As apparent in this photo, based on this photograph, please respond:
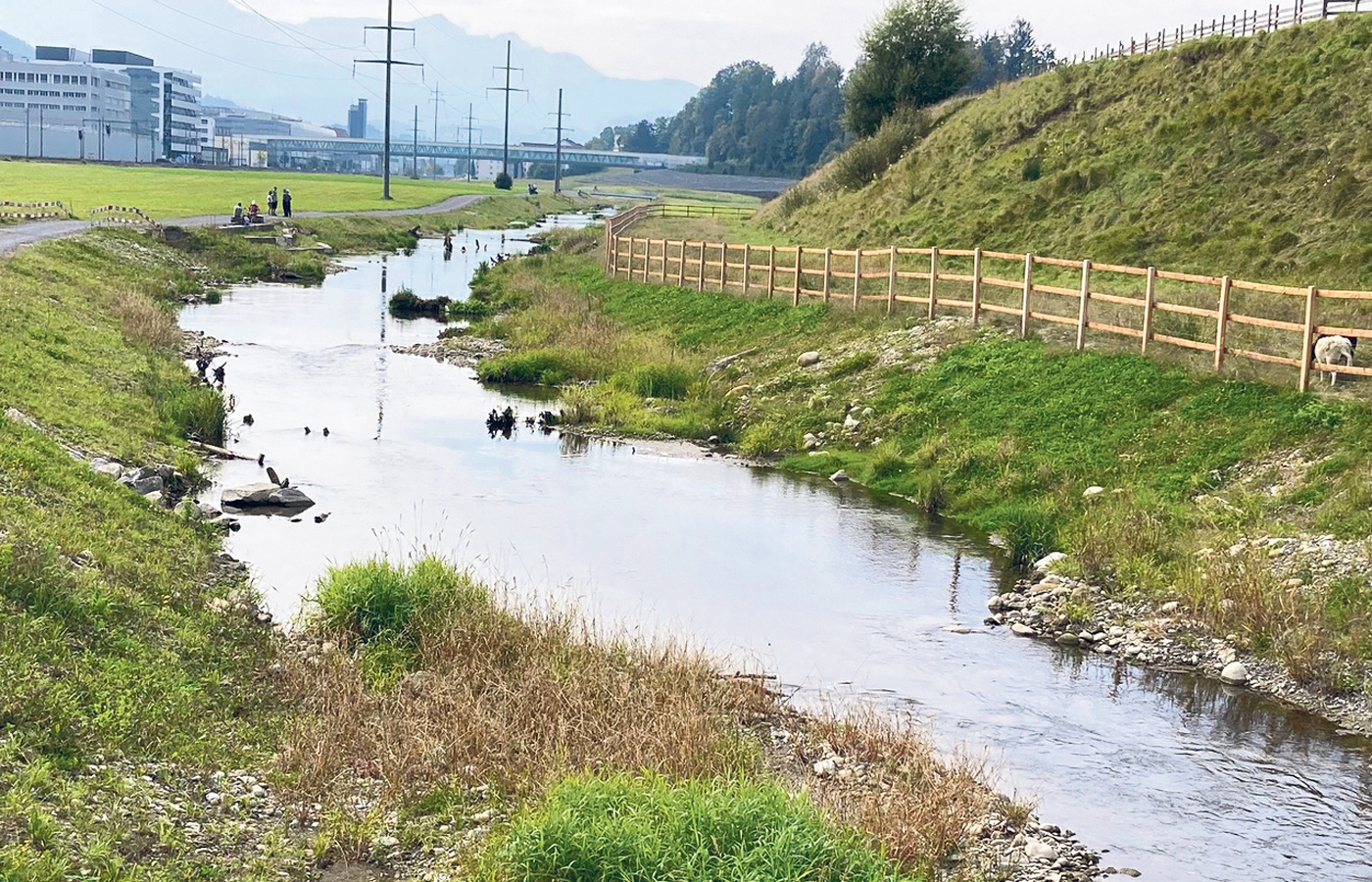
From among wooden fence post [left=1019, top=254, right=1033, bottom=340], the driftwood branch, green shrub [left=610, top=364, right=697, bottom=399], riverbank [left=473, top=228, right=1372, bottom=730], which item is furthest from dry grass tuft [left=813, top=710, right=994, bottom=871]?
green shrub [left=610, top=364, right=697, bottom=399]

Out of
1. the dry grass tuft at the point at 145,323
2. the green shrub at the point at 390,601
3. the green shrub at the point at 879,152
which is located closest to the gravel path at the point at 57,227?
the dry grass tuft at the point at 145,323

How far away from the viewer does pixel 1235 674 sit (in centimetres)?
1474

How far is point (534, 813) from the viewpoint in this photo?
31.6 feet

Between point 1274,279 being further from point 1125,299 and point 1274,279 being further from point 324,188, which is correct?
point 324,188

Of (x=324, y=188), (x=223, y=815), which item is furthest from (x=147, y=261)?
(x=324, y=188)

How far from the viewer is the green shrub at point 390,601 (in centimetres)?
1416

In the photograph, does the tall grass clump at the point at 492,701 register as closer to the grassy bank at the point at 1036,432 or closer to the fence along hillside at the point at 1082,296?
the grassy bank at the point at 1036,432

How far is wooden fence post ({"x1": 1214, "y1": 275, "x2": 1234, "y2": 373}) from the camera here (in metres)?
21.5

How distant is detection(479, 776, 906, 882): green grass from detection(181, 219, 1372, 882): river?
9.60ft

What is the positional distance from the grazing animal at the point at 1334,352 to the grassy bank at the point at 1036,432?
928 mm

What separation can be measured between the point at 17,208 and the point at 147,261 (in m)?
14.2

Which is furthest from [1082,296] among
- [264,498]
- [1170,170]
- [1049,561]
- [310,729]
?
[1170,170]

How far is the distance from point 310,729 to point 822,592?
7.87 metres

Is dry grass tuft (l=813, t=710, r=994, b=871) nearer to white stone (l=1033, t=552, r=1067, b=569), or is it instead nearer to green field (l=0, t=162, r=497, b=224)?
white stone (l=1033, t=552, r=1067, b=569)
